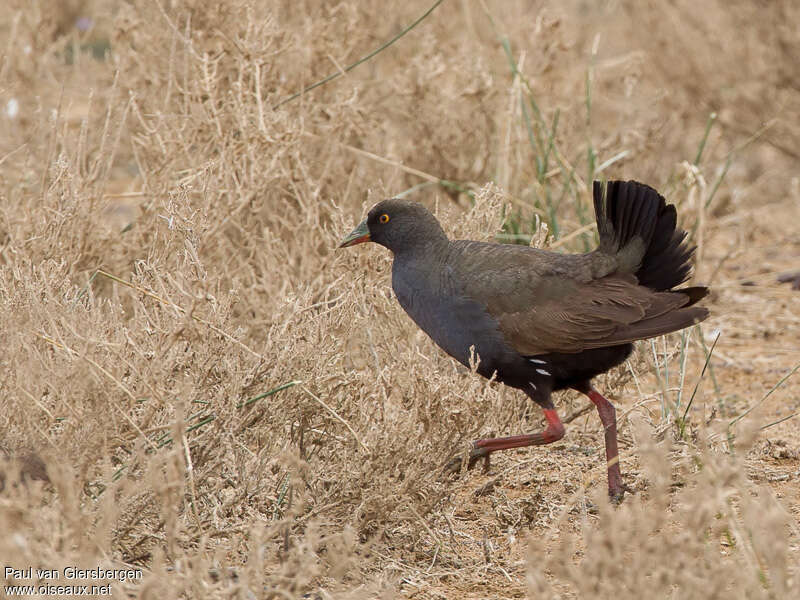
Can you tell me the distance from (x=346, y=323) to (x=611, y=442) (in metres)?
1.09

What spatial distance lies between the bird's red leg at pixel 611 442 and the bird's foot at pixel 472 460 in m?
0.45

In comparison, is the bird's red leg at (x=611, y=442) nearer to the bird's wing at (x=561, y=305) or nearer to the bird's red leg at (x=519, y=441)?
the bird's red leg at (x=519, y=441)

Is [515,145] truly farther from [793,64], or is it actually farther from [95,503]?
[95,503]

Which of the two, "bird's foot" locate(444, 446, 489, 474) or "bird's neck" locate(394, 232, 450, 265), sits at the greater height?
"bird's neck" locate(394, 232, 450, 265)

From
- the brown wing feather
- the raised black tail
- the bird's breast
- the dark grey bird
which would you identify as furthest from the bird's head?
the raised black tail

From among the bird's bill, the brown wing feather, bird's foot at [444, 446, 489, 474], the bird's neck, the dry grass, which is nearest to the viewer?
the dry grass

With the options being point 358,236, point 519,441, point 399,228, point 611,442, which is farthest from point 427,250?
point 611,442

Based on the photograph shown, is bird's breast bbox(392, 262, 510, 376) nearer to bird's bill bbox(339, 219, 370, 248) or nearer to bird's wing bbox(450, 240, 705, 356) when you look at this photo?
bird's wing bbox(450, 240, 705, 356)

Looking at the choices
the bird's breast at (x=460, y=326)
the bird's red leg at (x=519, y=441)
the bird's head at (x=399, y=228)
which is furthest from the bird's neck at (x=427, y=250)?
the bird's red leg at (x=519, y=441)

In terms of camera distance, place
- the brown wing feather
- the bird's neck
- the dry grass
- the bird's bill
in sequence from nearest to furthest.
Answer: the dry grass → the brown wing feather → the bird's neck → the bird's bill

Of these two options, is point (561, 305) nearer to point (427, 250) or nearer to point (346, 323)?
point (427, 250)

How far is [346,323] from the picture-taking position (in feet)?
12.4

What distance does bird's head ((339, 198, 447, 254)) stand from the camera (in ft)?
13.4

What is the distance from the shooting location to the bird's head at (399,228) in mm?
4098
